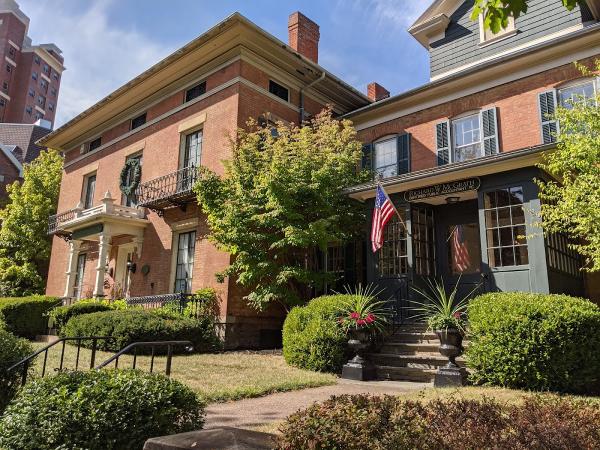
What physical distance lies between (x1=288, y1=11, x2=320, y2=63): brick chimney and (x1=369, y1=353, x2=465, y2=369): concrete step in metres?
13.4

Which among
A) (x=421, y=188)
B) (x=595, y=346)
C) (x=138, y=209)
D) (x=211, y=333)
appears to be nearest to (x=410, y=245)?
(x=421, y=188)

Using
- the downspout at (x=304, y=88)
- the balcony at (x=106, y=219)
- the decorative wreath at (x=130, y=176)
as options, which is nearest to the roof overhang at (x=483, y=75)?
the downspout at (x=304, y=88)

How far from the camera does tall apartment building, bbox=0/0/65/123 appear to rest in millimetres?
71312

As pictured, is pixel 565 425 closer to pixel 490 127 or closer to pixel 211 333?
pixel 211 333

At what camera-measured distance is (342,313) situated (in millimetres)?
10133

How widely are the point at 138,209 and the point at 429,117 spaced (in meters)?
10.9

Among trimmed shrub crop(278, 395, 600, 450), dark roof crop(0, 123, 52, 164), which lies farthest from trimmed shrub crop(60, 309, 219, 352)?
dark roof crop(0, 123, 52, 164)

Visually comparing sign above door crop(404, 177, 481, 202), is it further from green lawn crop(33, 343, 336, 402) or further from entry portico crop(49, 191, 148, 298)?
entry portico crop(49, 191, 148, 298)

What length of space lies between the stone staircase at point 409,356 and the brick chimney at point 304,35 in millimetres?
12718

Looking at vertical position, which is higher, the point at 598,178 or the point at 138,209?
the point at 138,209

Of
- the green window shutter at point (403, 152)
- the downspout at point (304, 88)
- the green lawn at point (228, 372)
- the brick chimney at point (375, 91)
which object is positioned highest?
the brick chimney at point (375, 91)

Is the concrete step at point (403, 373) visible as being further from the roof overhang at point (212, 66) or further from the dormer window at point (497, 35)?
the dormer window at point (497, 35)

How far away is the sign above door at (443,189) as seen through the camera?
1116 cm

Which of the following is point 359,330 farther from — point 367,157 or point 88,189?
point 88,189
